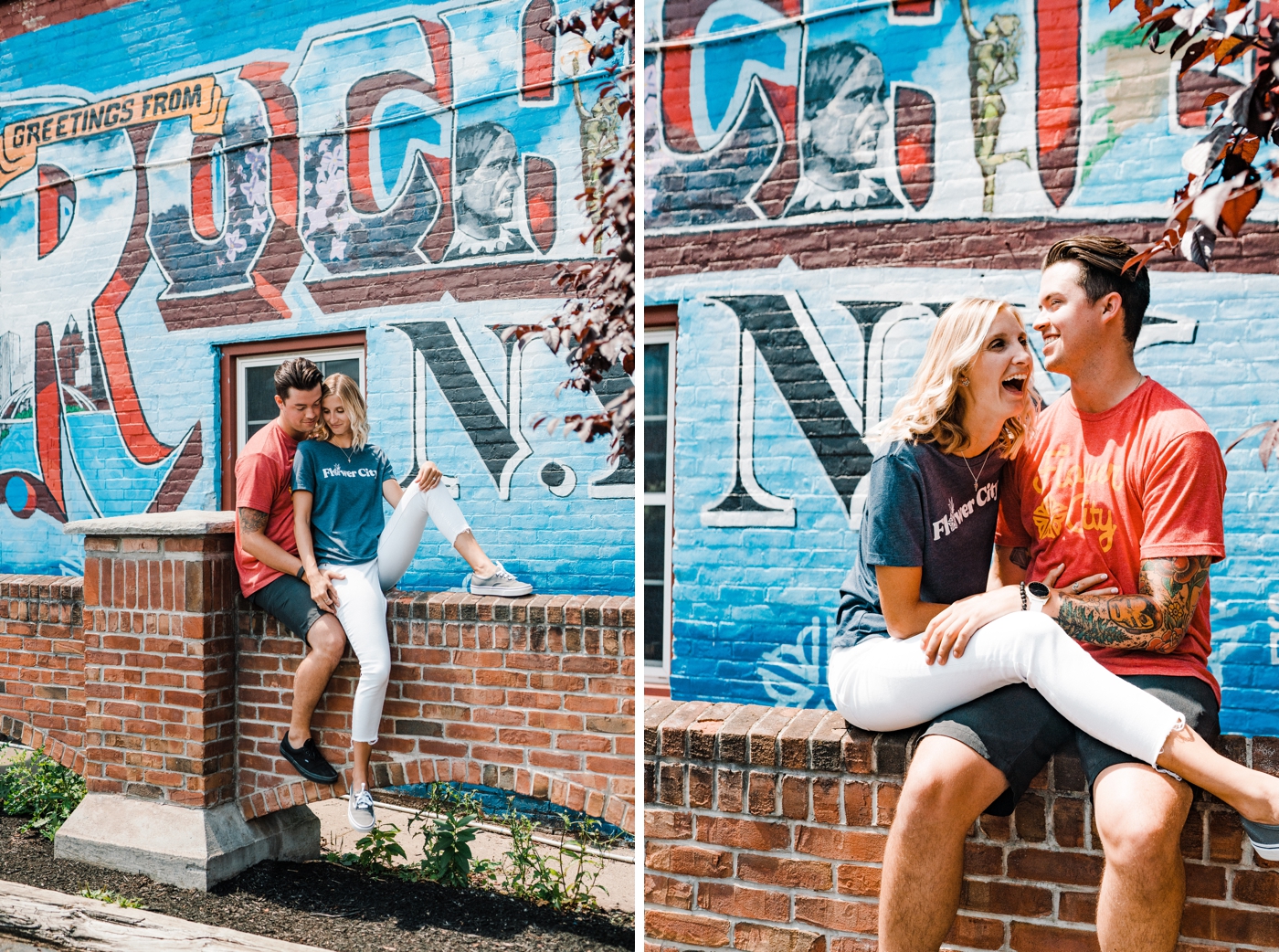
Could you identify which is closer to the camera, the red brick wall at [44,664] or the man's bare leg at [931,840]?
the man's bare leg at [931,840]

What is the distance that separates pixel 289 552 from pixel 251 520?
0.58 ft

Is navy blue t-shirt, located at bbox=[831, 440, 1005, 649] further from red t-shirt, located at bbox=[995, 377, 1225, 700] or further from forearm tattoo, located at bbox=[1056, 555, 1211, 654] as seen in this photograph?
forearm tattoo, located at bbox=[1056, 555, 1211, 654]

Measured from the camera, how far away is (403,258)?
451 centimetres

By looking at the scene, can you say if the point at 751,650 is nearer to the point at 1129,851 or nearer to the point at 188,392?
the point at 1129,851

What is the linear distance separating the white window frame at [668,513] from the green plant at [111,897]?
2129 mm

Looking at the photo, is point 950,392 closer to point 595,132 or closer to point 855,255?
point 855,255

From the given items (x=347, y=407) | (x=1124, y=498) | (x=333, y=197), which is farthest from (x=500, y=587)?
(x=333, y=197)

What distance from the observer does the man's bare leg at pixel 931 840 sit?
1836mm

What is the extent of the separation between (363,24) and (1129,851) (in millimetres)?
4569

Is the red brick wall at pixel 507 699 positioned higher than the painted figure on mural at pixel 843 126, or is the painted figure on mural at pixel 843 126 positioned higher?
the painted figure on mural at pixel 843 126

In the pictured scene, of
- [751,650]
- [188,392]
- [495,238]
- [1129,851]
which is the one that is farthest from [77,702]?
[1129,851]

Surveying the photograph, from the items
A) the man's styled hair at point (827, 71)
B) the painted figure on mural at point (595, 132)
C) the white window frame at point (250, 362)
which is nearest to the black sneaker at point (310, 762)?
the white window frame at point (250, 362)

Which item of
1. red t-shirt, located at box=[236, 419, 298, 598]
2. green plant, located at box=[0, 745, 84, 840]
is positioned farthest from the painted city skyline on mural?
green plant, located at box=[0, 745, 84, 840]

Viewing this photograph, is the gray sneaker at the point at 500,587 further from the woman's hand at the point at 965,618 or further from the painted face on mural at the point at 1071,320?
the painted face on mural at the point at 1071,320
